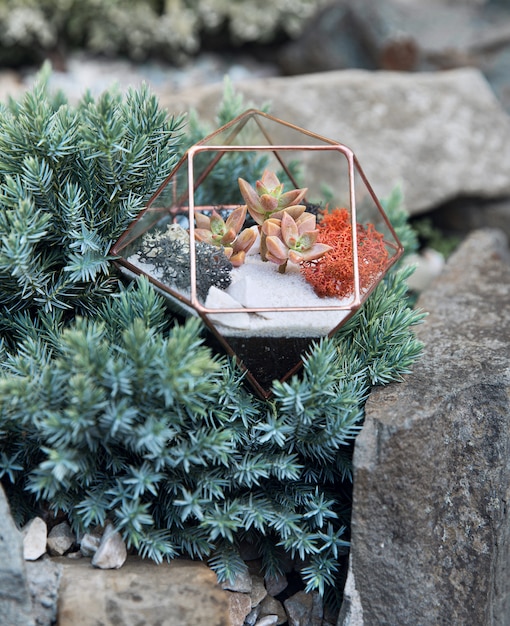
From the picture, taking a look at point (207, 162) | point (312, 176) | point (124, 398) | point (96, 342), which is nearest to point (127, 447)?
point (124, 398)

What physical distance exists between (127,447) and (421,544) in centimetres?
91

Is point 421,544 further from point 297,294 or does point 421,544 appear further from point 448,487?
point 297,294

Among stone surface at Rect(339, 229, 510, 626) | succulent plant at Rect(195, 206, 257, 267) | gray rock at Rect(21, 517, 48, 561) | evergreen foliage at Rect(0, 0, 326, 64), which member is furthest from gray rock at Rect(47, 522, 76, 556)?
evergreen foliage at Rect(0, 0, 326, 64)

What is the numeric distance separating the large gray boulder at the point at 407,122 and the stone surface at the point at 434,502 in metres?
1.91

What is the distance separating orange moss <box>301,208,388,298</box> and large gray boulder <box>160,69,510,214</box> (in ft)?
5.24

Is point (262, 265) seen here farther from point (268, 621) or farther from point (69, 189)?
point (268, 621)

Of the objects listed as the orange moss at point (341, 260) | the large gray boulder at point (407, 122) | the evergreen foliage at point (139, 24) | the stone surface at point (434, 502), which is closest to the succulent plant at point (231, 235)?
the orange moss at point (341, 260)

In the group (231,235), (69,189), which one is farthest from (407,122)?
(69,189)

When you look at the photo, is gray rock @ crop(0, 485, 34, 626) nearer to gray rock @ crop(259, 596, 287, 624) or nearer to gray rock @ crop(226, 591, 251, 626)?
gray rock @ crop(226, 591, 251, 626)

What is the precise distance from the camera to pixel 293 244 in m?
2.12

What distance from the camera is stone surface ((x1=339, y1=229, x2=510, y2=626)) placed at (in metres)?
2.03

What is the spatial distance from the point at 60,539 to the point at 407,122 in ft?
10.3

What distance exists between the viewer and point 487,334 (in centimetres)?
266

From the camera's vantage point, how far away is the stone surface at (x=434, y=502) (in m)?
2.03
